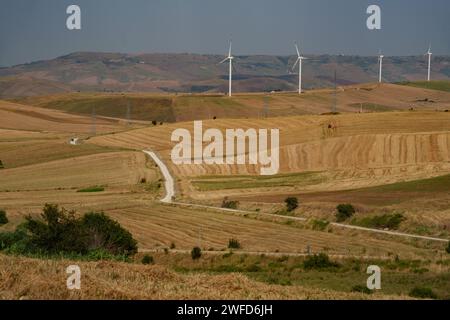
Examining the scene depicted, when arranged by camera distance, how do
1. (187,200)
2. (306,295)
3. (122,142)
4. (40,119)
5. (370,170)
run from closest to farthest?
1. (306,295)
2. (187,200)
3. (370,170)
4. (122,142)
5. (40,119)

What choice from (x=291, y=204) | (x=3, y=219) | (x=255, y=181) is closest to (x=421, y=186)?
(x=291, y=204)

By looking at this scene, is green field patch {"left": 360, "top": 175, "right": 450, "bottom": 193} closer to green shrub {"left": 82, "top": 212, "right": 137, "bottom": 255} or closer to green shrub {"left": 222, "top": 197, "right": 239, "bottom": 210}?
green shrub {"left": 222, "top": 197, "right": 239, "bottom": 210}

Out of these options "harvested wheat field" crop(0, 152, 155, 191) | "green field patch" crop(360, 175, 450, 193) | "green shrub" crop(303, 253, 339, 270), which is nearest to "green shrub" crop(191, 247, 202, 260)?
"green shrub" crop(303, 253, 339, 270)

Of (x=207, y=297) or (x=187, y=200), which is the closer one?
(x=207, y=297)

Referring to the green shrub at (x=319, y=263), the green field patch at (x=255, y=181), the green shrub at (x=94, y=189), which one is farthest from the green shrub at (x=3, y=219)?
the green shrub at (x=319, y=263)

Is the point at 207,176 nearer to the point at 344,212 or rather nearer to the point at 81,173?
the point at 81,173

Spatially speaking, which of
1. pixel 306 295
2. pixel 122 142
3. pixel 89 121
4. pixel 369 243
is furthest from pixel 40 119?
pixel 306 295

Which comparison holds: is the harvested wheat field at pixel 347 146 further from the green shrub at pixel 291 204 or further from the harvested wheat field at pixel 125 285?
the harvested wheat field at pixel 125 285
